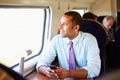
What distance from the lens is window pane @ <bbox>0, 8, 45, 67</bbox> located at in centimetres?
198

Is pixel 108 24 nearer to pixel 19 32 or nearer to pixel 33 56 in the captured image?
pixel 33 56

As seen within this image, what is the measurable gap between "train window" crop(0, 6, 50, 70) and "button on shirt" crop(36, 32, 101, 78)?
0.21 metres

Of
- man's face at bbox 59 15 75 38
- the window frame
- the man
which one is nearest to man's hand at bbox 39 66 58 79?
the man

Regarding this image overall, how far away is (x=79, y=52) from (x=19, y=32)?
0.65 m

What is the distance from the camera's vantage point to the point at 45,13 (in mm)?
2695

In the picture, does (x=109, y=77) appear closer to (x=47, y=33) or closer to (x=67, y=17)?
(x=67, y=17)

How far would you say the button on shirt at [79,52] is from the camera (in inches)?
77.6

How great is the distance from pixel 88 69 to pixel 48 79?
32 centimetres

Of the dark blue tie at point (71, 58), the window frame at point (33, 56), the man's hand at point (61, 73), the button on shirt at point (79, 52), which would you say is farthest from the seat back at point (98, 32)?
the man's hand at point (61, 73)

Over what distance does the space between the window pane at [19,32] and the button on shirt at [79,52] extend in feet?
0.70

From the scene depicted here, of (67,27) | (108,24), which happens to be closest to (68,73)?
(67,27)

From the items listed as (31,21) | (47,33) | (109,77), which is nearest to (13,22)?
(31,21)

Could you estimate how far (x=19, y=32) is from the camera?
2.36 m

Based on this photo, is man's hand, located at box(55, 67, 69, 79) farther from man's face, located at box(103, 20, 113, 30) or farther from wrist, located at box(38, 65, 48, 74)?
man's face, located at box(103, 20, 113, 30)
